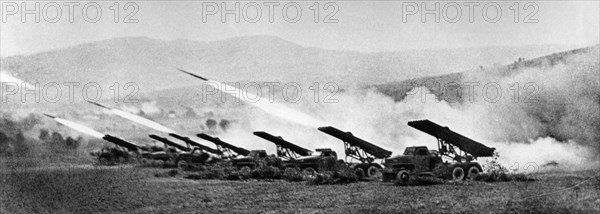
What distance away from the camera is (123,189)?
16.6 m

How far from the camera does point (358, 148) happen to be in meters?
15.9

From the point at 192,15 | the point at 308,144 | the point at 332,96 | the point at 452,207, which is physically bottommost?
the point at 452,207

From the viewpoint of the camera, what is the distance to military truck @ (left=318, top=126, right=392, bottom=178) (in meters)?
15.7

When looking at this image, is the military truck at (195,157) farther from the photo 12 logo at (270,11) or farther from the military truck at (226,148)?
the photo 12 logo at (270,11)

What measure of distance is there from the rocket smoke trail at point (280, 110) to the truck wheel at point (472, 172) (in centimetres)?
305

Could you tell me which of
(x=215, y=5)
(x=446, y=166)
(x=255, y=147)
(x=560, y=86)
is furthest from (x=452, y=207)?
(x=215, y=5)

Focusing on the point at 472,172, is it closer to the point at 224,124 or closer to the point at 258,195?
the point at 258,195

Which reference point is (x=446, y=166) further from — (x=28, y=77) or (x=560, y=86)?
(x=28, y=77)

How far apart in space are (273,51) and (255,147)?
7.55ft

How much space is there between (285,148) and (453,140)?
3.73 m

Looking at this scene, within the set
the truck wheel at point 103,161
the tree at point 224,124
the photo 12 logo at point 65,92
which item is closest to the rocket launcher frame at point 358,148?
the tree at point 224,124

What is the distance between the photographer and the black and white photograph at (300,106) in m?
14.6

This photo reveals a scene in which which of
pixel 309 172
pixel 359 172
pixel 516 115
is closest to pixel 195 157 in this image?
pixel 309 172

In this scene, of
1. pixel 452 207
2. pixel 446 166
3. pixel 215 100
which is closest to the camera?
pixel 452 207
